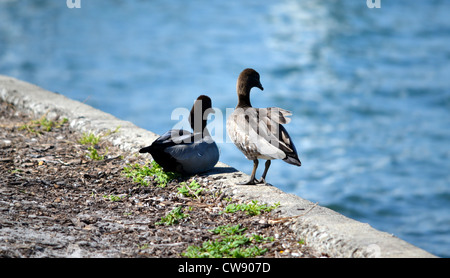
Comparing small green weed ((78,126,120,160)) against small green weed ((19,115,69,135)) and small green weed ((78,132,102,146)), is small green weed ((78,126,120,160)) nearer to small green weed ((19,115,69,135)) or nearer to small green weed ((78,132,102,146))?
small green weed ((78,132,102,146))

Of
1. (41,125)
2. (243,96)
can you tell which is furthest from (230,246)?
(41,125)

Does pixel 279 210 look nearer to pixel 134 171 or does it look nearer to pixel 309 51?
pixel 134 171

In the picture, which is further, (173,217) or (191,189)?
(191,189)

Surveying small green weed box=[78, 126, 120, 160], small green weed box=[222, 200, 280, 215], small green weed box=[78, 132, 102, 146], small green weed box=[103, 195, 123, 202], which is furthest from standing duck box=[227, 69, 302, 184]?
small green weed box=[78, 132, 102, 146]

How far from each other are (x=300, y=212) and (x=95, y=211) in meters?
1.57

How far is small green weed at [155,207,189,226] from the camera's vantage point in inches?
153

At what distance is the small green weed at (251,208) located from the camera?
12.9ft

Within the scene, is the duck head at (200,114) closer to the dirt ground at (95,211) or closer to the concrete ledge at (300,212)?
the concrete ledge at (300,212)

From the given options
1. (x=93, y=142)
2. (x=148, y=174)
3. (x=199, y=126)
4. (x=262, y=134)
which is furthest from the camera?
(x=93, y=142)

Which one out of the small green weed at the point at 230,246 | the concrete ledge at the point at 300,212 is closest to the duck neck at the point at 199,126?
the concrete ledge at the point at 300,212

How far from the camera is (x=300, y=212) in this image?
3795mm

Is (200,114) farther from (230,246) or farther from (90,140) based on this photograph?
(230,246)

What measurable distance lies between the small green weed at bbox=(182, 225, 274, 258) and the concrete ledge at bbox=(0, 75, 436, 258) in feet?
1.07

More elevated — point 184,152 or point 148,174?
point 184,152
